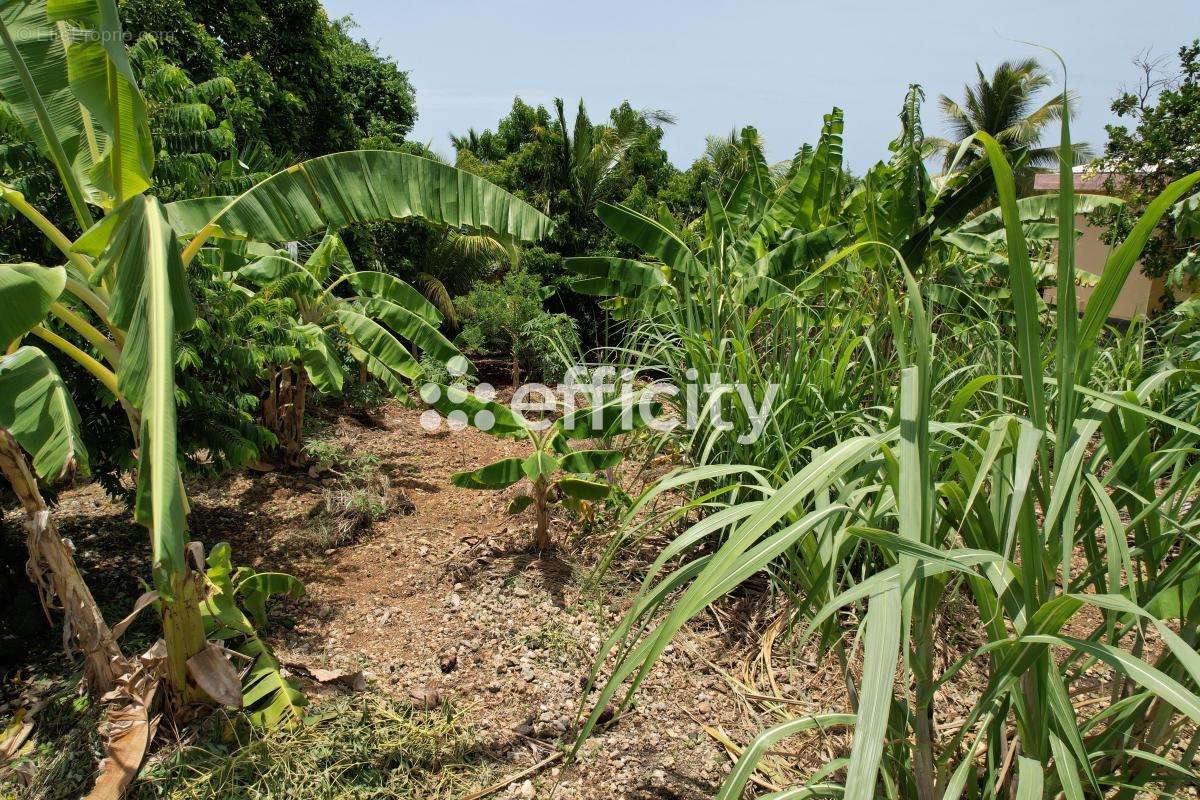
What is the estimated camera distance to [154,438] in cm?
176

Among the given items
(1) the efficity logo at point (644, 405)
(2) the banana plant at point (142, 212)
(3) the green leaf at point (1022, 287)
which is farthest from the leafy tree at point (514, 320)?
(3) the green leaf at point (1022, 287)

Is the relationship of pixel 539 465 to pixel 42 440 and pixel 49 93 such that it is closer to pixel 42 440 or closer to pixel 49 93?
pixel 42 440

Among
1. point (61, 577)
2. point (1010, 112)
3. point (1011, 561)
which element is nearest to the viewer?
point (1011, 561)

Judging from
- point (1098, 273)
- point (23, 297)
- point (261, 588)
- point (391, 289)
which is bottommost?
point (261, 588)

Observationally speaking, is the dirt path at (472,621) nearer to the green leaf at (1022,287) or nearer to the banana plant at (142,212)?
the banana plant at (142,212)

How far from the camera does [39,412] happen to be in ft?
7.68

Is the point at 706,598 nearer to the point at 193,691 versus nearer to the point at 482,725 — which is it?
the point at 482,725

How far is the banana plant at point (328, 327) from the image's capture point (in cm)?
564

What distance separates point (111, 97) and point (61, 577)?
1.89 meters

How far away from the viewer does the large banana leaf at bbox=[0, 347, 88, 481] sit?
7.43 feet

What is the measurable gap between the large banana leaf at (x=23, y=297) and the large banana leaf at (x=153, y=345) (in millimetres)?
176

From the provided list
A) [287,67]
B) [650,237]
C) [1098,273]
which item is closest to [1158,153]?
[1098,273]

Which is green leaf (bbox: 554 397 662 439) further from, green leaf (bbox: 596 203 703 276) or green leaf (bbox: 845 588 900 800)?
green leaf (bbox: 845 588 900 800)

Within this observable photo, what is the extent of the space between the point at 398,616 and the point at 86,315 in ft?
8.02
